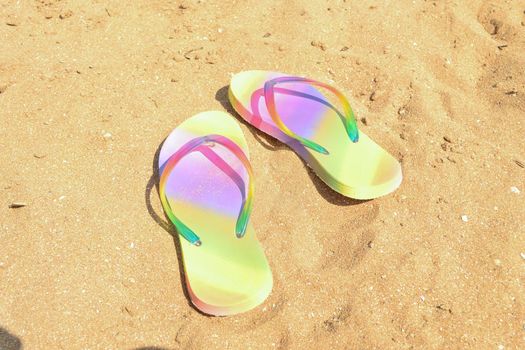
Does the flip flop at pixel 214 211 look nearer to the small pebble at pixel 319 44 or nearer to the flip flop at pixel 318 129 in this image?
the flip flop at pixel 318 129

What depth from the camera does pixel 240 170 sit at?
132cm

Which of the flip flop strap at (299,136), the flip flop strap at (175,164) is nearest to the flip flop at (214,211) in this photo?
the flip flop strap at (175,164)

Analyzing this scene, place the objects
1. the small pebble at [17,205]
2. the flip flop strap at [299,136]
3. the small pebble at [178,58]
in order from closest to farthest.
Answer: the small pebble at [17,205]
the flip flop strap at [299,136]
the small pebble at [178,58]

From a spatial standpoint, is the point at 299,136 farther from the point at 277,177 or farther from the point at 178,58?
the point at 178,58

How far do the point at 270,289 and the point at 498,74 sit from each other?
107cm

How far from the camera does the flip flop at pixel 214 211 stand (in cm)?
107

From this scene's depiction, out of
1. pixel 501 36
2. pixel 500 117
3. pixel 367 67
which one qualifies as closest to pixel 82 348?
pixel 367 67

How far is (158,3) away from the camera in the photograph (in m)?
1.72

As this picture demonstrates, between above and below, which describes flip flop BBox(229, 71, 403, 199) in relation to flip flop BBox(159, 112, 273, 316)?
above

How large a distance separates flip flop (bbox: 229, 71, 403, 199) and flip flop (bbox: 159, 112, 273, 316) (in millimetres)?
98

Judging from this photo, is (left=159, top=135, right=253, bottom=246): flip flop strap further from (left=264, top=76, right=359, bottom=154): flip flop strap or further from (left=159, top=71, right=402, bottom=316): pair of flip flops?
(left=264, top=76, right=359, bottom=154): flip flop strap

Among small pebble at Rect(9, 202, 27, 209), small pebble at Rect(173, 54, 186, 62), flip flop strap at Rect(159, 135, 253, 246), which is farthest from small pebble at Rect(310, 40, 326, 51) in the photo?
small pebble at Rect(9, 202, 27, 209)

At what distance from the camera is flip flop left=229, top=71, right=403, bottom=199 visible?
1.27m

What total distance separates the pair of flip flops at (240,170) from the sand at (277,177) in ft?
0.13
